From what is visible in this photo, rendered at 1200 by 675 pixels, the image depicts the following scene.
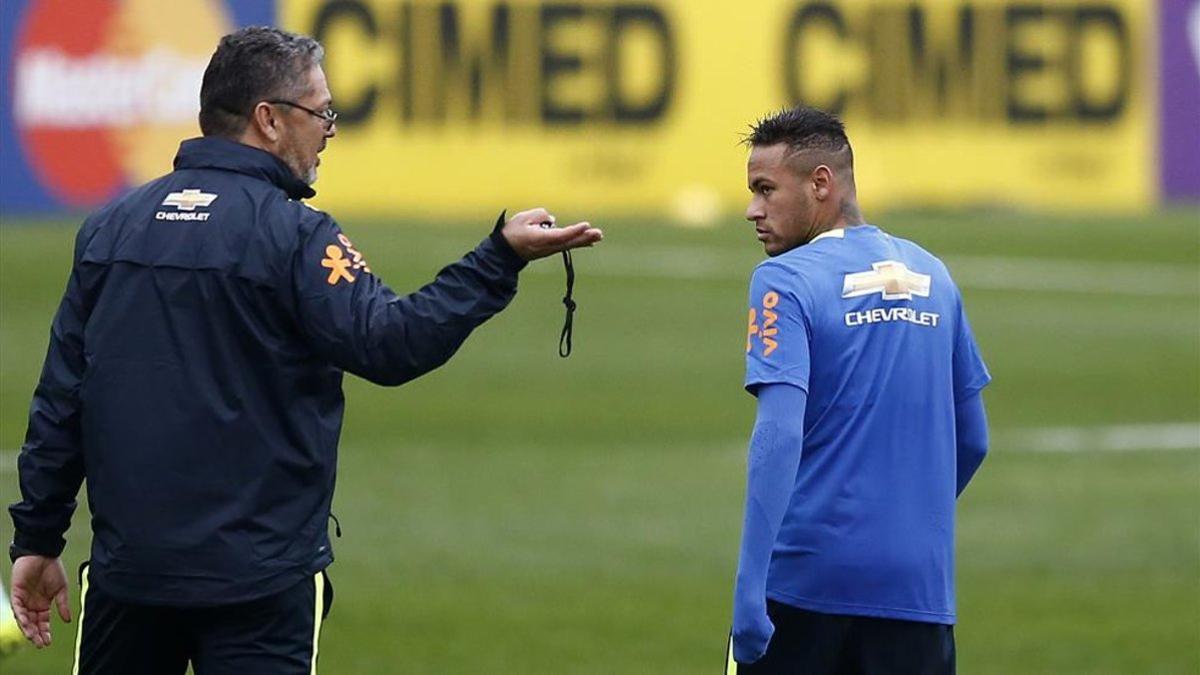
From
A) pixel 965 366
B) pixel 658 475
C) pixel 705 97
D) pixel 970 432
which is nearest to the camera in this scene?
pixel 965 366

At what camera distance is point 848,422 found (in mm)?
5801

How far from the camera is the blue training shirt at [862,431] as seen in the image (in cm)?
577

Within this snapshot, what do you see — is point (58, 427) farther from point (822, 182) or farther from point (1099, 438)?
point (1099, 438)

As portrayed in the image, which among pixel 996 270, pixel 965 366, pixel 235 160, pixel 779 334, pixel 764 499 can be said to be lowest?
pixel 996 270

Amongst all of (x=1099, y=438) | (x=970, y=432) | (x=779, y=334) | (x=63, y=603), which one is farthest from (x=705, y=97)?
(x=779, y=334)

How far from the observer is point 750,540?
561 centimetres

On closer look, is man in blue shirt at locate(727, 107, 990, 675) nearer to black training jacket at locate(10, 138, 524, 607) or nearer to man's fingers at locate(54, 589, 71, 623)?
black training jacket at locate(10, 138, 524, 607)

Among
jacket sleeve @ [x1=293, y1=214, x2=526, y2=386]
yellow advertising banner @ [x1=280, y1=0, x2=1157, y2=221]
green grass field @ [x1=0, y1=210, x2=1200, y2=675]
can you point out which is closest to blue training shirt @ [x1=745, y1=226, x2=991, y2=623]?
jacket sleeve @ [x1=293, y1=214, x2=526, y2=386]

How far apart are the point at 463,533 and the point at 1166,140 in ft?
73.5

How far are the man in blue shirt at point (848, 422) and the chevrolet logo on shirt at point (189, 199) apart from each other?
1237 mm

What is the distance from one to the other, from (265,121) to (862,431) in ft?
5.00

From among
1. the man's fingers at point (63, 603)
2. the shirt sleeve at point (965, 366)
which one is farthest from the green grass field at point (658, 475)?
the shirt sleeve at point (965, 366)

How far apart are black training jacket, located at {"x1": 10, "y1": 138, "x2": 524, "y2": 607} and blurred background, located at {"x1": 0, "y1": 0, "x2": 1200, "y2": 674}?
14.7 ft

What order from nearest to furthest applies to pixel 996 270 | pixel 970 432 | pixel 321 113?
1. pixel 321 113
2. pixel 970 432
3. pixel 996 270
